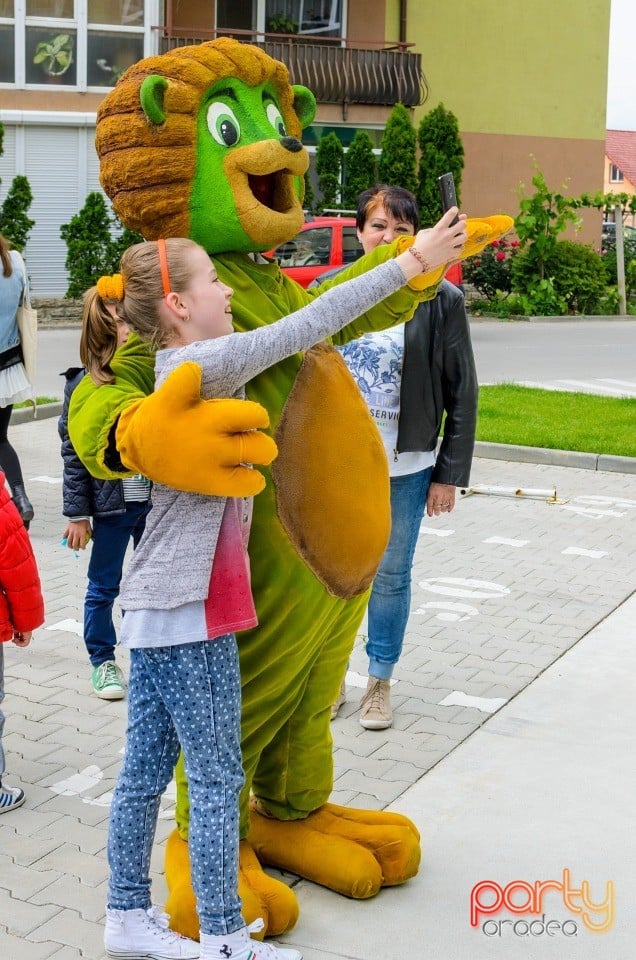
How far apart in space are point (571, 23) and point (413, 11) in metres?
3.83

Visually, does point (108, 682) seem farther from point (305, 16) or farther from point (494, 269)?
point (305, 16)

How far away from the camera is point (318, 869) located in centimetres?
346

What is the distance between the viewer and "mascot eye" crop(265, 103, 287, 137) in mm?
3414

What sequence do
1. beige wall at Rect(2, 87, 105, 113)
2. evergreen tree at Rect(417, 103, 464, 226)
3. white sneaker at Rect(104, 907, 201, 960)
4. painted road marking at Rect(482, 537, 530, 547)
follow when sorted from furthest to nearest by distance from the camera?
1. evergreen tree at Rect(417, 103, 464, 226)
2. beige wall at Rect(2, 87, 105, 113)
3. painted road marking at Rect(482, 537, 530, 547)
4. white sneaker at Rect(104, 907, 201, 960)

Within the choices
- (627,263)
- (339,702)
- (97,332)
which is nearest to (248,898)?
(339,702)

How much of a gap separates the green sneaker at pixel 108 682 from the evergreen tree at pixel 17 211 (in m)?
15.4

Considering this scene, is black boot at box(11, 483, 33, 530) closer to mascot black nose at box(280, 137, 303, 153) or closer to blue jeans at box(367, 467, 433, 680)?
blue jeans at box(367, 467, 433, 680)

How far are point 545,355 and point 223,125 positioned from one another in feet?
46.5

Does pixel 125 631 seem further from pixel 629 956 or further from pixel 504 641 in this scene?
pixel 504 641

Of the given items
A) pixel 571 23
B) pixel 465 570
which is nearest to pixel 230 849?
pixel 465 570

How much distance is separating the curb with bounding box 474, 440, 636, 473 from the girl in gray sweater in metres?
6.92

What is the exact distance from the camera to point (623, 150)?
56.2 metres

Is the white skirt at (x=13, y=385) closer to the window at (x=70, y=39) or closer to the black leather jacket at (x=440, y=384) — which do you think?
the black leather jacket at (x=440, y=384)

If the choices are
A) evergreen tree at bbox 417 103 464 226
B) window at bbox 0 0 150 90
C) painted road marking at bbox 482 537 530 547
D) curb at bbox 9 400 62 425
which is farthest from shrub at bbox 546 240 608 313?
painted road marking at bbox 482 537 530 547
